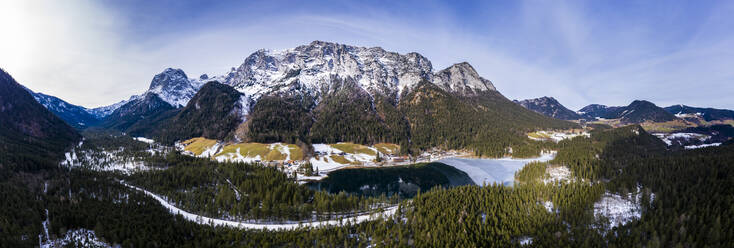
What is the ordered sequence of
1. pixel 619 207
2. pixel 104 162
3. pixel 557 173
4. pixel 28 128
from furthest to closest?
pixel 28 128 < pixel 104 162 < pixel 557 173 < pixel 619 207

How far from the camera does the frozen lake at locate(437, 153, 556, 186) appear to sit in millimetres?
117387

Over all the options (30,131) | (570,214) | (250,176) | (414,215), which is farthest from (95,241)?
(30,131)

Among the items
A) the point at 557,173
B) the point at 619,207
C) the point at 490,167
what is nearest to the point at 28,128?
the point at 490,167

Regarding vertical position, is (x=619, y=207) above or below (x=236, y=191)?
above

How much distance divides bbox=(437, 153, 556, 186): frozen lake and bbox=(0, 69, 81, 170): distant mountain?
572ft

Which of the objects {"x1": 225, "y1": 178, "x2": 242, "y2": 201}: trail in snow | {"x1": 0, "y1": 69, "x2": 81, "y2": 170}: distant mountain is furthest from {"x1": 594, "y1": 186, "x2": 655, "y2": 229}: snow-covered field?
{"x1": 0, "y1": 69, "x2": 81, "y2": 170}: distant mountain

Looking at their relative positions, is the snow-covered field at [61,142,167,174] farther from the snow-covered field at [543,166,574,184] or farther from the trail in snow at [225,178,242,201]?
the snow-covered field at [543,166,574,184]

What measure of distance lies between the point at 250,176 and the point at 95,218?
152 feet

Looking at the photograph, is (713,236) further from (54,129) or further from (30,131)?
(54,129)

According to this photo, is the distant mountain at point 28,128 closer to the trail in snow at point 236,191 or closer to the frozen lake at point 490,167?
the trail in snow at point 236,191

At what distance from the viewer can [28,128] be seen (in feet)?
508

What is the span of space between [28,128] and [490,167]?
902ft

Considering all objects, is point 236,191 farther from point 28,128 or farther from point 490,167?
point 28,128

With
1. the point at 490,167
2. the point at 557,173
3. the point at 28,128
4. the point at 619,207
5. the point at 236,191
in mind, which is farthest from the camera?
the point at 28,128
